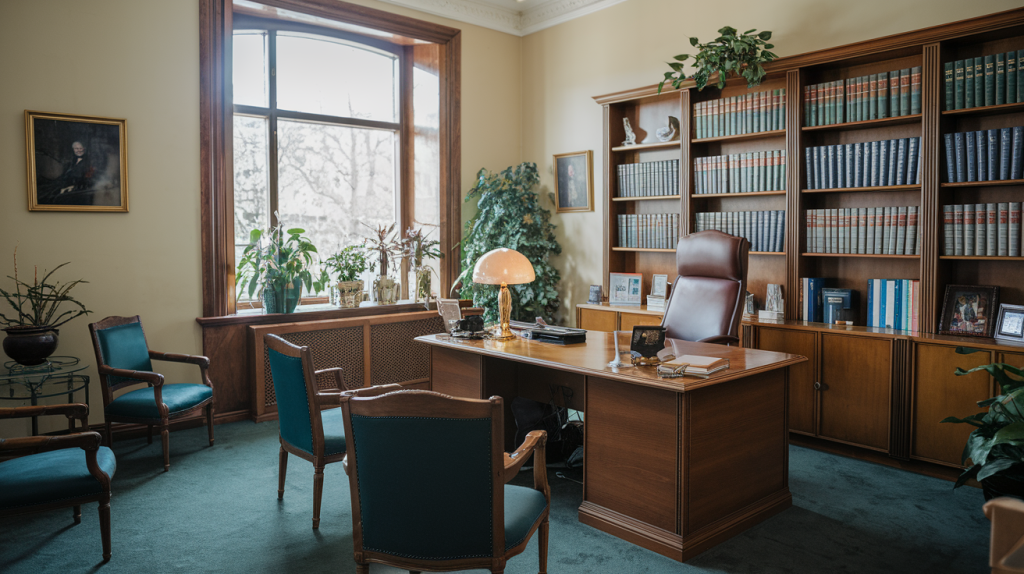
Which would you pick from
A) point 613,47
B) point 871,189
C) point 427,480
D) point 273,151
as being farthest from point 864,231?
point 273,151

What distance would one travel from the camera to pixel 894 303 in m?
4.13

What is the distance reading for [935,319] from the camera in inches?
153

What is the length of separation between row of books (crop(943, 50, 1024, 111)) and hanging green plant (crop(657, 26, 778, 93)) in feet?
3.48

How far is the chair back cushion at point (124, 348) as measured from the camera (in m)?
4.09

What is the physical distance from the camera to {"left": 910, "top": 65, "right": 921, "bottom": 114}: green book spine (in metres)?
3.93

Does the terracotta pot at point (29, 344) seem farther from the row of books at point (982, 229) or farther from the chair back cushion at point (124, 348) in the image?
the row of books at point (982, 229)

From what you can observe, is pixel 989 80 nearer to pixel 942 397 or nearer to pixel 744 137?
pixel 744 137

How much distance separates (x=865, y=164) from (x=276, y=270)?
4134 mm

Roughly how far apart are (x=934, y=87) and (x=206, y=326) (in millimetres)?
4899

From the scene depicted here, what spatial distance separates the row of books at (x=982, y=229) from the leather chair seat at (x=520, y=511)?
2979 millimetres

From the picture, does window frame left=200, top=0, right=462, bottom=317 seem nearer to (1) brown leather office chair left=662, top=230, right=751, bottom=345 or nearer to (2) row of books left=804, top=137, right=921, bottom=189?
(1) brown leather office chair left=662, top=230, right=751, bottom=345

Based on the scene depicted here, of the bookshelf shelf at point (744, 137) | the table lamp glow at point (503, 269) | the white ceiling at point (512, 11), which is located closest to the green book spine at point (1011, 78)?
the bookshelf shelf at point (744, 137)

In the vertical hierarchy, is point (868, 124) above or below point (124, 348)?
above

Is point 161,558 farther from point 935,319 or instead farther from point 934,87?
point 934,87
